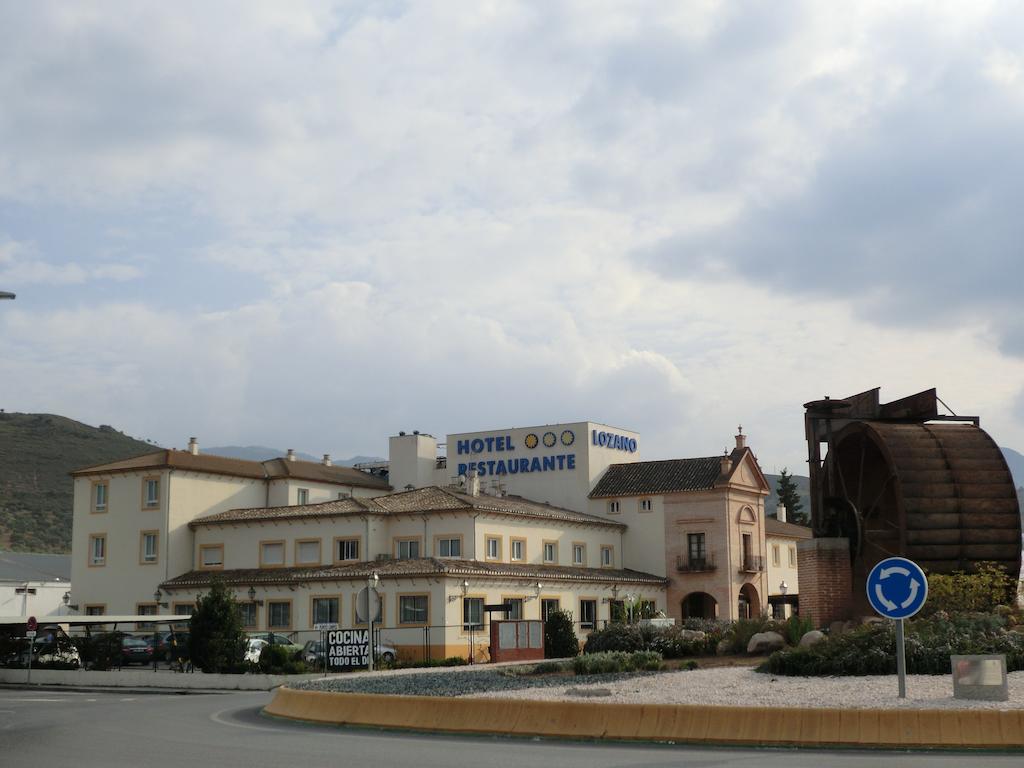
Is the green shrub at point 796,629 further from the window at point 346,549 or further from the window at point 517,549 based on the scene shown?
the window at point 346,549

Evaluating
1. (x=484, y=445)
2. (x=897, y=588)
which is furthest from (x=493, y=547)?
(x=897, y=588)

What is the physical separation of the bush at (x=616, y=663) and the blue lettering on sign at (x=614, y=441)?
4926cm

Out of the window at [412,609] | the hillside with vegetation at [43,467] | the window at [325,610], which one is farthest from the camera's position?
the hillside with vegetation at [43,467]

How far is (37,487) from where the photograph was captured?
119750mm

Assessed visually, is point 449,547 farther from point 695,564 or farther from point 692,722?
point 692,722

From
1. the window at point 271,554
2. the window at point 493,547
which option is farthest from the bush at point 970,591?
the window at point 271,554

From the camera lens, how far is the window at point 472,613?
58.4 metres

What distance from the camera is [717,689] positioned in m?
21.7

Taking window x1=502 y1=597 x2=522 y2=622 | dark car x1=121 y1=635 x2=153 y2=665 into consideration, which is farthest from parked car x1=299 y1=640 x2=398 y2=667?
window x1=502 y1=597 x2=522 y2=622

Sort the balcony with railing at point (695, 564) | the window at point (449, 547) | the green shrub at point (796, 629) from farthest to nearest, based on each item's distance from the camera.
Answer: the balcony with railing at point (695, 564) → the window at point (449, 547) → the green shrub at point (796, 629)

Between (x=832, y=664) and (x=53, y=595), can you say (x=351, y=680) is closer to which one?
(x=832, y=664)

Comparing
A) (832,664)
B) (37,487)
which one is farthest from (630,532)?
(37,487)

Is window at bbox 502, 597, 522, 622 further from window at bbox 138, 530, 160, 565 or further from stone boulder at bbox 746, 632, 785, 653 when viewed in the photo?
stone boulder at bbox 746, 632, 785, 653

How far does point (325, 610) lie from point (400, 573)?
5.06 m
